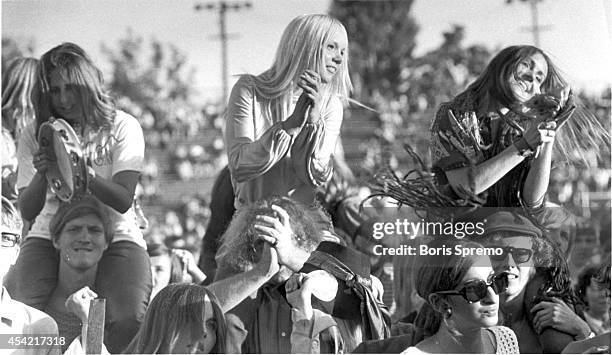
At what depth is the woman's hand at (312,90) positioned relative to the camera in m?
4.89

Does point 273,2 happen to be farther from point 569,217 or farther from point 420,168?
point 569,217

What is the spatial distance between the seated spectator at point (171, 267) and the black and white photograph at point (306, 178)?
0.01 m

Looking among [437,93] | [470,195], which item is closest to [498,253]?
[470,195]

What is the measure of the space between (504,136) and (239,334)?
3.70ft

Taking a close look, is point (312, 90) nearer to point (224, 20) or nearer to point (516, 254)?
point (224, 20)

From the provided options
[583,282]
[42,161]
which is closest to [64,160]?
[42,161]

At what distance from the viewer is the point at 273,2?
5.01 metres

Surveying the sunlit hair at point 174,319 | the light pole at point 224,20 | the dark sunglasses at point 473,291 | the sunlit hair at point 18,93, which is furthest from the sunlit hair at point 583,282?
the sunlit hair at point 18,93

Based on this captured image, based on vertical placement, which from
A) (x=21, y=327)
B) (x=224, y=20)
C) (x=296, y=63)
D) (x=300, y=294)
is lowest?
(x=21, y=327)

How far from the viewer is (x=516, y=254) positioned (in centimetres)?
482

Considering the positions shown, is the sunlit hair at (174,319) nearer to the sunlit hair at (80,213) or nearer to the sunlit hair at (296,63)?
the sunlit hair at (80,213)

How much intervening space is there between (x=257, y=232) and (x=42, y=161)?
2.67 ft

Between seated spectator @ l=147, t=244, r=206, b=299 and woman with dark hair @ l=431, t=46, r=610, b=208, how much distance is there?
3.10ft

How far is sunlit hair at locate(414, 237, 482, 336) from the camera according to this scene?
4.74 meters
